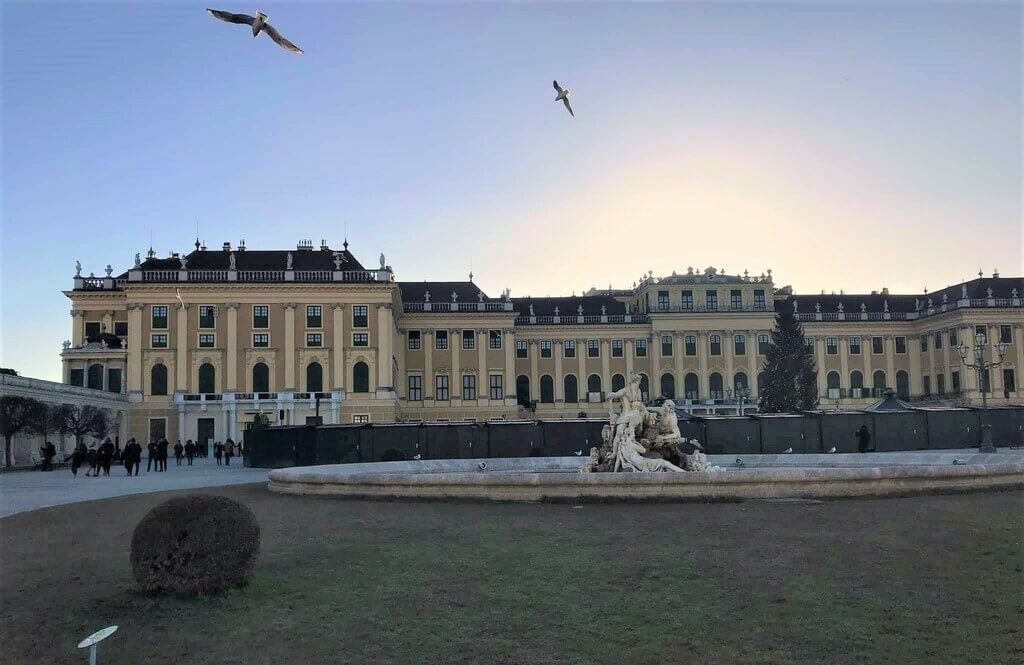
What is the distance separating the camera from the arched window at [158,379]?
67.5 m

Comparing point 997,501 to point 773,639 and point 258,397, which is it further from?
point 258,397

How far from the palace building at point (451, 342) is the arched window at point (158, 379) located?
0.35ft

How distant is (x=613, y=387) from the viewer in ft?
287

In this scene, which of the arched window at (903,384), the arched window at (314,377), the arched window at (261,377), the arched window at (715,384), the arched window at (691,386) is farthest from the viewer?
the arched window at (903,384)

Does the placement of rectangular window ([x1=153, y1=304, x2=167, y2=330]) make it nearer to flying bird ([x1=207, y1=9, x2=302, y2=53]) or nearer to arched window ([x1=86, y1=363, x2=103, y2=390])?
arched window ([x1=86, y1=363, x2=103, y2=390])

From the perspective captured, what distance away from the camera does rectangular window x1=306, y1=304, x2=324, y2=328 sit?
69.8 meters

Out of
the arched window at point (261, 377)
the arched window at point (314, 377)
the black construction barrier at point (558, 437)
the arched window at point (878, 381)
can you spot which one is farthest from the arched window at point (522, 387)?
the black construction barrier at point (558, 437)

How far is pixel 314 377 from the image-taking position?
6938 cm

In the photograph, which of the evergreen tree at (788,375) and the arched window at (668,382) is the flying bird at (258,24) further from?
the arched window at (668,382)

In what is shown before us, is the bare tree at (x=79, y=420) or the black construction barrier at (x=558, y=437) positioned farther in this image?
the bare tree at (x=79, y=420)

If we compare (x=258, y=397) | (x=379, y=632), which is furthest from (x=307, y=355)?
(x=379, y=632)

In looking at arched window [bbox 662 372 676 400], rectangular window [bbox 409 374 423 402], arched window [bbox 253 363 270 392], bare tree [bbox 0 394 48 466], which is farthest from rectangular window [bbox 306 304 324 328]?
arched window [bbox 662 372 676 400]

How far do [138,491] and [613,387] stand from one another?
219 ft

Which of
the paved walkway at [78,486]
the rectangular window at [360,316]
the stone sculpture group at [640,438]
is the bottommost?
the paved walkway at [78,486]
